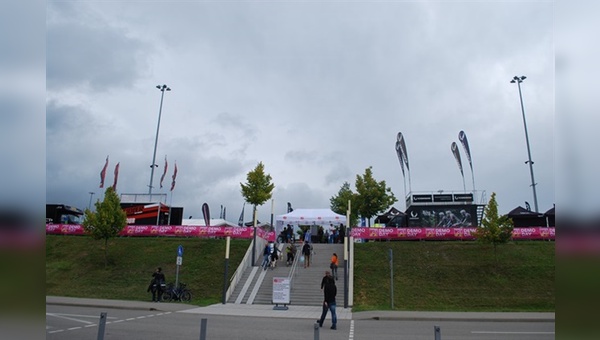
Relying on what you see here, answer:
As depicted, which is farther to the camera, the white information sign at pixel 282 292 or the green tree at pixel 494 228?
the green tree at pixel 494 228

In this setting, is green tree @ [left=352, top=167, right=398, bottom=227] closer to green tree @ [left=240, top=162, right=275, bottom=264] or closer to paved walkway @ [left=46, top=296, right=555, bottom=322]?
green tree @ [left=240, top=162, right=275, bottom=264]

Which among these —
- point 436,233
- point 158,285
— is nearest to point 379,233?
point 436,233

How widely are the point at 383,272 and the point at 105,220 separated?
18887 millimetres

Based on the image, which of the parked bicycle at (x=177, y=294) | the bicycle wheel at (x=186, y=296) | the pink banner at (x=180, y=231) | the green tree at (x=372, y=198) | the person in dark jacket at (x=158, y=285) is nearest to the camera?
the person in dark jacket at (x=158, y=285)

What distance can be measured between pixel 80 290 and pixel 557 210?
86.5ft

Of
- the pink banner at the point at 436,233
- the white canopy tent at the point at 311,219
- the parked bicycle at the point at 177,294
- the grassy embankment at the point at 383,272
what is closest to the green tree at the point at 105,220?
the grassy embankment at the point at 383,272

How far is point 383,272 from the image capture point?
1004 inches

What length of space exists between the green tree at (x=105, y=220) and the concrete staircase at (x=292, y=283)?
1012 centimetres

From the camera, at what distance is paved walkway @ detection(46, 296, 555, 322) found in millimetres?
16719

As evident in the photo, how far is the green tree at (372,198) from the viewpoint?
44.0 meters

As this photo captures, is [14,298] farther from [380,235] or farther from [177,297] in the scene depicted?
[380,235]

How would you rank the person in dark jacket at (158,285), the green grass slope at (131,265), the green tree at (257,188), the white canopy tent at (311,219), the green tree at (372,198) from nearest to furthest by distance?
the person in dark jacket at (158,285), the green grass slope at (131,265), the white canopy tent at (311,219), the green tree at (257,188), the green tree at (372,198)

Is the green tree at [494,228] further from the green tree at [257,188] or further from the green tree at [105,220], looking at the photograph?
the green tree at [105,220]

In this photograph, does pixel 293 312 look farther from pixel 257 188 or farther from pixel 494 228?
pixel 257 188
